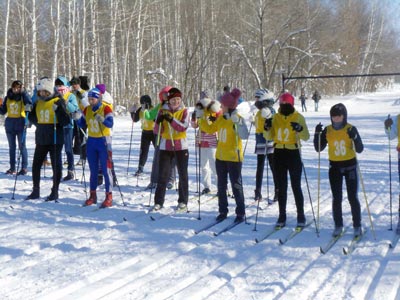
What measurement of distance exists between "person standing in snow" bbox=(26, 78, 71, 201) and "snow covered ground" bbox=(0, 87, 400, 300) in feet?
1.27

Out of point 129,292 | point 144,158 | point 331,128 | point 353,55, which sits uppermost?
point 353,55

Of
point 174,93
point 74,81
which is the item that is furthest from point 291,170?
point 74,81

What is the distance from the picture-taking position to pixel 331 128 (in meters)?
5.82

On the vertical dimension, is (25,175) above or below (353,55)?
below

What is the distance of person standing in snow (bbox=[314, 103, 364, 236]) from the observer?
18.5 feet

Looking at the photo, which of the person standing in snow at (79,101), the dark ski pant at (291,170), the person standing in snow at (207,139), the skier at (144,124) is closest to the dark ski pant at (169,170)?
the person standing in snow at (207,139)

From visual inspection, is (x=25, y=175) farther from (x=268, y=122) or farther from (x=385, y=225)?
(x=385, y=225)

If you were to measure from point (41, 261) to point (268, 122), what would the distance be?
3.15 meters

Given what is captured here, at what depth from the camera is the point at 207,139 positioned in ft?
26.2

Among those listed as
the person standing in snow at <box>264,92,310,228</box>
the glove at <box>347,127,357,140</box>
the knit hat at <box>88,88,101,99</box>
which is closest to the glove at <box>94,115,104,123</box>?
the knit hat at <box>88,88,101,99</box>

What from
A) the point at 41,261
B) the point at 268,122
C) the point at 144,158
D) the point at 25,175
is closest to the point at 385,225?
the point at 268,122

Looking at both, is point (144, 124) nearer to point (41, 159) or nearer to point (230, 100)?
point (41, 159)

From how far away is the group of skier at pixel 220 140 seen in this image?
5.77m

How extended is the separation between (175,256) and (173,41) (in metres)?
34.5
